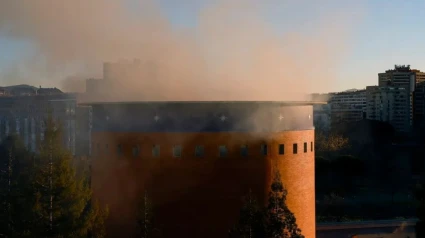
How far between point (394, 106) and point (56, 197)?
48.7 meters

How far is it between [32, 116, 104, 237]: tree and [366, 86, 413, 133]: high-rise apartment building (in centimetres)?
4633

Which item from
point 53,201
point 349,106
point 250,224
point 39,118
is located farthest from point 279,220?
point 349,106

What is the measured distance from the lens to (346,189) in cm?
3044

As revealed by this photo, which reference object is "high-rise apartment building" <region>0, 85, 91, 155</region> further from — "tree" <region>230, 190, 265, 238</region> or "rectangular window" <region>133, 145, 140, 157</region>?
"tree" <region>230, 190, 265, 238</region>

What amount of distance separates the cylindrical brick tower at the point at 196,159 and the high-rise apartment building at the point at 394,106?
140 feet

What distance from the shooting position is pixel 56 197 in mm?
8891

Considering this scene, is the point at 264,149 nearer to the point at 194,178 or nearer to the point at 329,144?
the point at 194,178

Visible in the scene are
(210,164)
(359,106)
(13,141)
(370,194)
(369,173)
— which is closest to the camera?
(210,164)

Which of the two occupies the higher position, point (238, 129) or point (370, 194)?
point (238, 129)

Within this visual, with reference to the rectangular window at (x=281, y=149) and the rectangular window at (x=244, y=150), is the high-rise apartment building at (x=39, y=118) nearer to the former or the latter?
the rectangular window at (x=244, y=150)

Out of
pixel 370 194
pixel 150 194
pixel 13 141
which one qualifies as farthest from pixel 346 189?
pixel 150 194

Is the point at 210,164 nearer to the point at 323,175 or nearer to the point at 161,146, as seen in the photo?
the point at 161,146

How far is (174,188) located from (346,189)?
2191cm

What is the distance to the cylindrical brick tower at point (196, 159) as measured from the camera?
10859 millimetres
